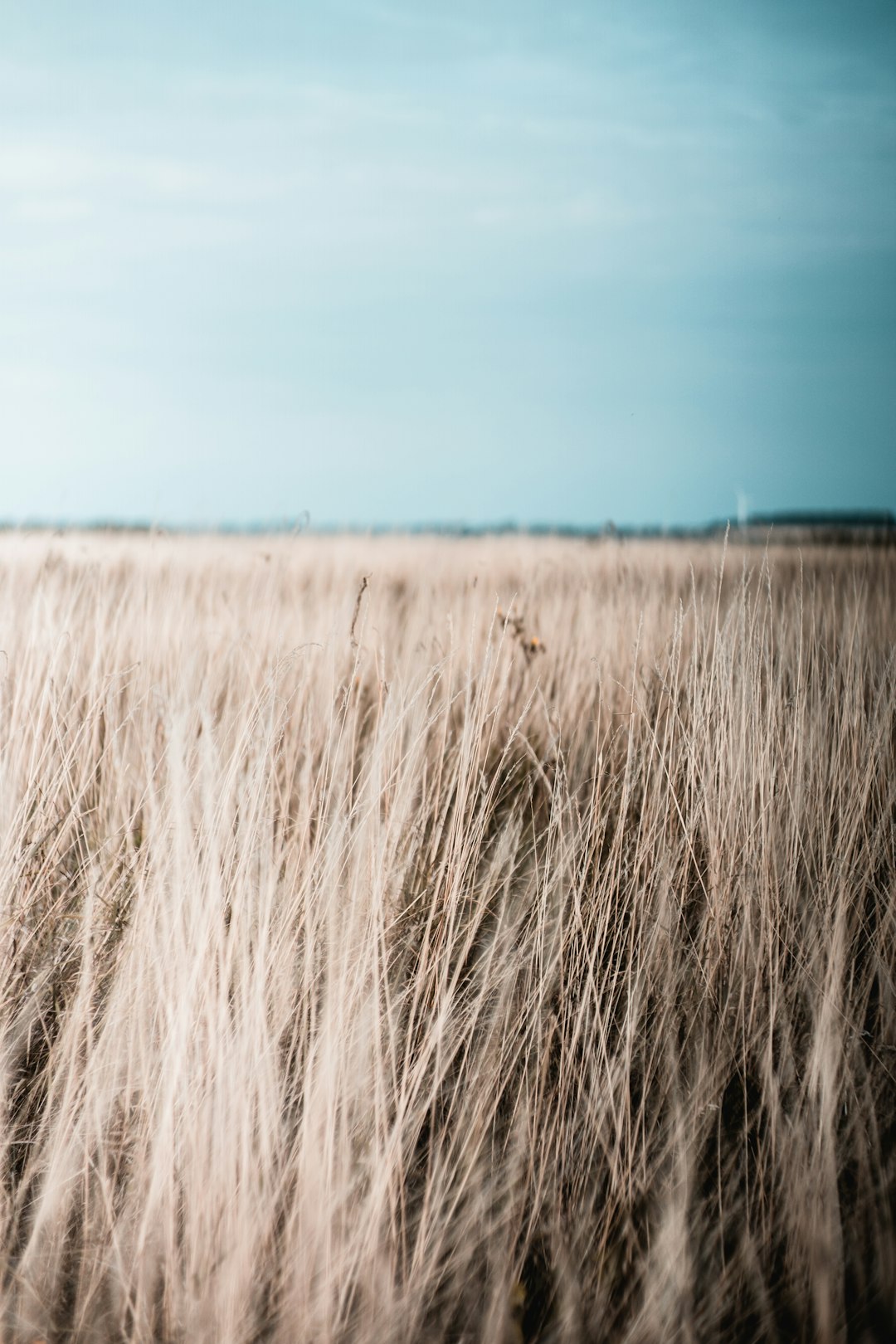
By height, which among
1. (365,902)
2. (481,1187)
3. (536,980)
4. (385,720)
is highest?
(385,720)

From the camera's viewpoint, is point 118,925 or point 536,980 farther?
point 118,925

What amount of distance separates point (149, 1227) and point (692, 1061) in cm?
79

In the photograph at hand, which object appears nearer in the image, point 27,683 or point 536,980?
point 536,980

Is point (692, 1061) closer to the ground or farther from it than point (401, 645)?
closer to the ground

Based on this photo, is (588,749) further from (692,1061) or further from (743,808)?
(692,1061)

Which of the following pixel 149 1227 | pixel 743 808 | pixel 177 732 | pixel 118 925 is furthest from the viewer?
pixel 743 808

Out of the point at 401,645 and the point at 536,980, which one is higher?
the point at 401,645

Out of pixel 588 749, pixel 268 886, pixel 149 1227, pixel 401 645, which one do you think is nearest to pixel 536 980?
pixel 268 886

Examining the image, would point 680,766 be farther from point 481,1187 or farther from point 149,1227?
point 149,1227

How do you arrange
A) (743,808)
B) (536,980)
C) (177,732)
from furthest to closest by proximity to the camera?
1. (743,808)
2. (536,980)
3. (177,732)

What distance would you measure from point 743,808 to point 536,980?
1.79ft

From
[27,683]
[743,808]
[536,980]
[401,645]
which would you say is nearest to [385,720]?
[536,980]

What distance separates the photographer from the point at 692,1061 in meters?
1.28

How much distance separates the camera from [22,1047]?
1322 mm
